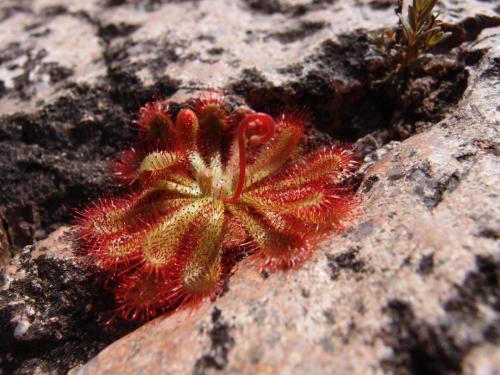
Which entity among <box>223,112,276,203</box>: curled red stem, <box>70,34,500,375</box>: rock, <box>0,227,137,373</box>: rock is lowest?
<box>0,227,137,373</box>: rock

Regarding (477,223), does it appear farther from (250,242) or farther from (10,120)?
(10,120)

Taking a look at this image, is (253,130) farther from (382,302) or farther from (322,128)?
(382,302)

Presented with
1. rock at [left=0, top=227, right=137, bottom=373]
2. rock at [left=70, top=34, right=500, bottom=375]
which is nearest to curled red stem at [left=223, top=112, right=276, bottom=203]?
rock at [left=70, top=34, right=500, bottom=375]

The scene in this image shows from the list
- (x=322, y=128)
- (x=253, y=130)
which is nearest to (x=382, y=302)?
(x=253, y=130)

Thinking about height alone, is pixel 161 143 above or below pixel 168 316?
above

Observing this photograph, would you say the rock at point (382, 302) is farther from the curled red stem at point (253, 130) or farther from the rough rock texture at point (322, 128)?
the curled red stem at point (253, 130)

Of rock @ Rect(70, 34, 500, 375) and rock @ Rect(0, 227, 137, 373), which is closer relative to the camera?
rock @ Rect(70, 34, 500, 375)

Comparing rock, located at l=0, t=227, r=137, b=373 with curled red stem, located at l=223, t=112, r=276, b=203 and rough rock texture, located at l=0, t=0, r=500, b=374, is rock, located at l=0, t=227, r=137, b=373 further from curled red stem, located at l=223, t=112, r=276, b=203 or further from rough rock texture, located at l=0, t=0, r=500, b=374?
curled red stem, located at l=223, t=112, r=276, b=203

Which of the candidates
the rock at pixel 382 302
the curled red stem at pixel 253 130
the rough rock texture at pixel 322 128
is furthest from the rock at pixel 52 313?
the curled red stem at pixel 253 130

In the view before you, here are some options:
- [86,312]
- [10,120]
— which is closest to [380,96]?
[86,312]
